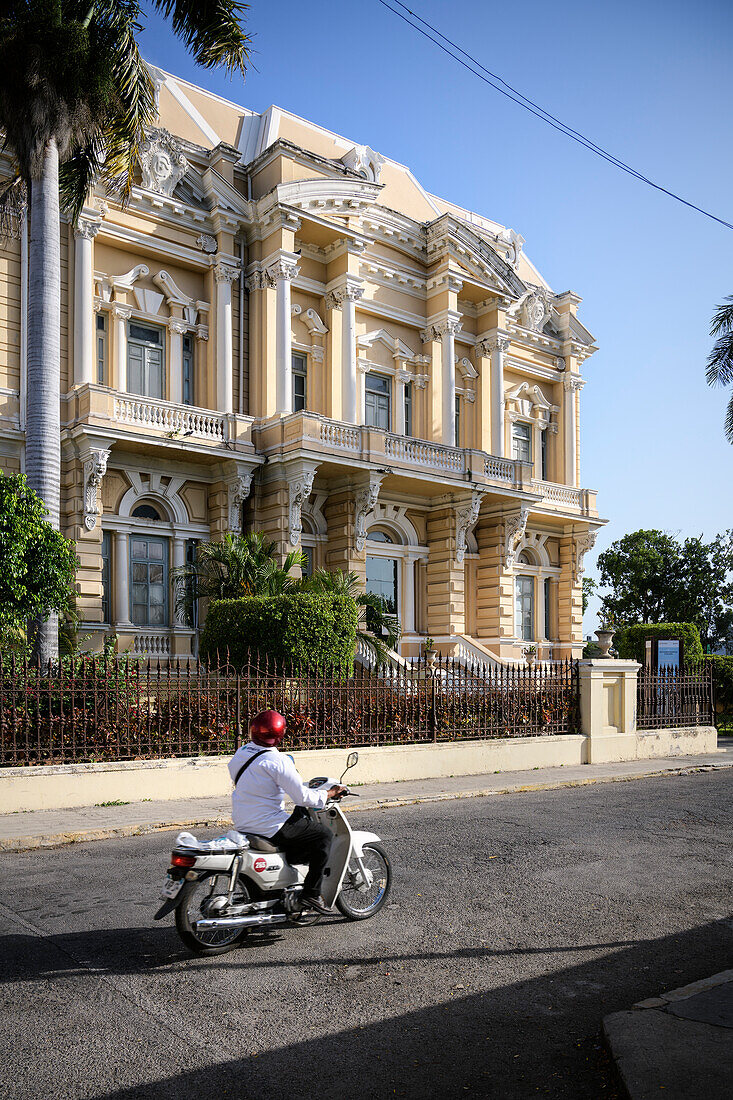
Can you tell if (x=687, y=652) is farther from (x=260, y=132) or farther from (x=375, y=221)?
(x=260, y=132)

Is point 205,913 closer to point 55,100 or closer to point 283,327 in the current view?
point 55,100

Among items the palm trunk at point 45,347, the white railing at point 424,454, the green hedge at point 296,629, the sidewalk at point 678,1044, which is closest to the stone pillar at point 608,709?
the green hedge at point 296,629

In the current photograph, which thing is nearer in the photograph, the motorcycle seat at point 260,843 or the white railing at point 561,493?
the motorcycle seat at point 260,843

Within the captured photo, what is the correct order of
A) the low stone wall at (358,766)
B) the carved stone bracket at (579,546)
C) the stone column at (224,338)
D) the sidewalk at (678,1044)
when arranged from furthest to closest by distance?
the carved stone bracket at (579,546) → the stone column at (224,338) → the low stone wall at (358,766) → the sidewalk at (678,1044)

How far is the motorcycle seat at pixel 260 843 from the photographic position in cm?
616

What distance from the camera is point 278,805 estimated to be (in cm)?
632

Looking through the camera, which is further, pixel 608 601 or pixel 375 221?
pixel 608 601

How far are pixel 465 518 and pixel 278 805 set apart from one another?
21.7 m

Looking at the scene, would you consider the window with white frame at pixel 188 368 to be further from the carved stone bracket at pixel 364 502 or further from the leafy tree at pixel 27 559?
the leafy tree at pixel 27 559

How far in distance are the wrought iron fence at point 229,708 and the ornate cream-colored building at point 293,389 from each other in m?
7.71

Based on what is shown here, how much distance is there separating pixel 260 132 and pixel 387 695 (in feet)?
65.7

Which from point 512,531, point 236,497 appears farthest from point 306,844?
point 512,531

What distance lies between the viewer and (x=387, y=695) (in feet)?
50.2

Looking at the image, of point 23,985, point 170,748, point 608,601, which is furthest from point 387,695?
point 608,601
